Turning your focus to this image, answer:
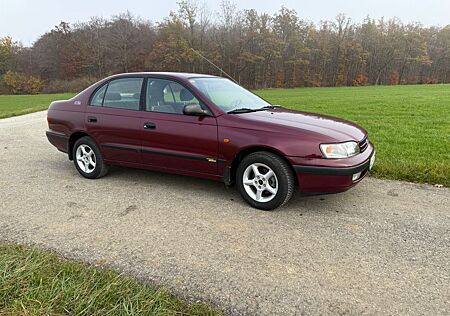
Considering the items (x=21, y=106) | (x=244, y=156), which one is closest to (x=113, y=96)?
(x=244, y=156)

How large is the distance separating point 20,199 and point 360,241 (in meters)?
3.86

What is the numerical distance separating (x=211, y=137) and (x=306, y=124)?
108 cm

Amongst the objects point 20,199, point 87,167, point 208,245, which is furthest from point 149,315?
point 87,167

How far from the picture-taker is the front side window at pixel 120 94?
466cm

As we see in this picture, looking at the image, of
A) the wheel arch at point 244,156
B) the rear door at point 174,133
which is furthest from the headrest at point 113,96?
the wheel arch at point 244,156

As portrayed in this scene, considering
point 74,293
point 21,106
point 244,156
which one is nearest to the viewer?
point 74,293

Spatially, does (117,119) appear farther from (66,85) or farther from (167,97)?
(66,85)

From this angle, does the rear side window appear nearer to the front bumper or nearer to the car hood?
the car hood

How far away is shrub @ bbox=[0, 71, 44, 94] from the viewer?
55344mm

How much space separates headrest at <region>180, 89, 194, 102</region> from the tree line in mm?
52740

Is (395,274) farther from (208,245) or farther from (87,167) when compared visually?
(87,167)

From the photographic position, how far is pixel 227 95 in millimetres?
4605

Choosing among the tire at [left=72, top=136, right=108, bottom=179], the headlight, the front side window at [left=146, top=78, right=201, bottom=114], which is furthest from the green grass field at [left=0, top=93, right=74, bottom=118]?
the headlight

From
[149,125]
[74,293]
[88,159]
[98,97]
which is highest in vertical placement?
[98,97]
